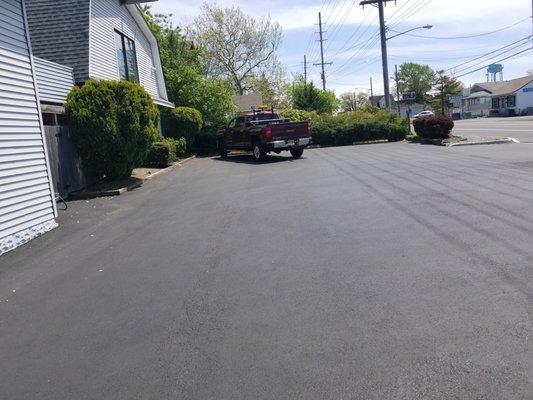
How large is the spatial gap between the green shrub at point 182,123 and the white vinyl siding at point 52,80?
935 cm

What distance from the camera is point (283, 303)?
5172 millimetres

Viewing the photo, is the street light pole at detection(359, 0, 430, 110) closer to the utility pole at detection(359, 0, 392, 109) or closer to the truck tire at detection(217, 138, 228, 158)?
the utility pole at detection(359, 0, 392, 109)

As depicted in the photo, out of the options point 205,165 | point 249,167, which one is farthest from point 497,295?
point 205,165

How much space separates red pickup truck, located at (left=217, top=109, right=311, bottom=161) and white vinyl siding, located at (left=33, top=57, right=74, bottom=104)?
7.67 m

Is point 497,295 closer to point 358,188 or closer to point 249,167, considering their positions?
point 358,188

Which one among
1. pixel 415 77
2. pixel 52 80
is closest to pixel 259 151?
pixel 52 80

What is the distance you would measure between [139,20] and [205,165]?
274 inches

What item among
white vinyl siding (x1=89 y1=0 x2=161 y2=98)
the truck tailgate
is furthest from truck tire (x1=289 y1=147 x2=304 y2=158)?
white vinyl siding (x1=89 y1=0 x2=161 y2=98)

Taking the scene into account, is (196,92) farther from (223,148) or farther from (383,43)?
(383,43)

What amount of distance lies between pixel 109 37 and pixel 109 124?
6741 mm

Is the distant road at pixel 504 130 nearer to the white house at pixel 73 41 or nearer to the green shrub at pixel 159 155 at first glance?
the green shrub at pixel 159 155

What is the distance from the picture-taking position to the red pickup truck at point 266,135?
21141mm

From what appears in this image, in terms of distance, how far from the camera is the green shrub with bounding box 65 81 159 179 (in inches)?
554

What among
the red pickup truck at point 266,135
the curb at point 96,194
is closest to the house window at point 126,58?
the red pickup truck at point 266,135
